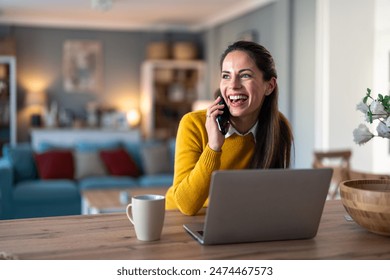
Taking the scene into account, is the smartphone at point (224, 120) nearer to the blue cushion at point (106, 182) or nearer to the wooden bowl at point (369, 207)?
the wooden bowl at point (369, 207)

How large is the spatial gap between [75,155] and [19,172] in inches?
24.9

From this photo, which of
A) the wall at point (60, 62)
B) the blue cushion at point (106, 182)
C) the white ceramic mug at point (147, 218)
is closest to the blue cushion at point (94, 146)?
the blue cushion at point (106, 182)

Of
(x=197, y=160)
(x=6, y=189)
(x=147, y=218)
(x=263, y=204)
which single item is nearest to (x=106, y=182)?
(x=6, y=189)

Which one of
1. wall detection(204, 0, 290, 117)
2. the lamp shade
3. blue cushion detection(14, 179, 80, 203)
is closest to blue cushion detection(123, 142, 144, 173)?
blue cushion detection(14, 179, 80, 203)

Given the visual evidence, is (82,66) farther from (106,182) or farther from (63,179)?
(106,182)

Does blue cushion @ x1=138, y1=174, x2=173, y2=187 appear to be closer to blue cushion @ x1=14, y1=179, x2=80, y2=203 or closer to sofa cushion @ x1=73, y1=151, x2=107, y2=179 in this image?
sofa cushion @ x1=73, y1=151, x2=107, y2=179

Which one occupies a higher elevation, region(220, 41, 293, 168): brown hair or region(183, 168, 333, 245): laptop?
region(220, 41, 293, 168): brown hair

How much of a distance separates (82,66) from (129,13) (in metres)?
1.45

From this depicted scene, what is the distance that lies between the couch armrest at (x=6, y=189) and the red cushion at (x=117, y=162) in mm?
1108

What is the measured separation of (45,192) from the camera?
5.23 metres

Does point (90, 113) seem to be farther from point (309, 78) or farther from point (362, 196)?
point (362, 196)

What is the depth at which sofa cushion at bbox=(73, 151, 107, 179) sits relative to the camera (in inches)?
226

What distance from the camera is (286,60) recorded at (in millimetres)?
5992

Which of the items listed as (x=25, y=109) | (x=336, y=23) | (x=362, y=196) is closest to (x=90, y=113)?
(x=25, y=109)
